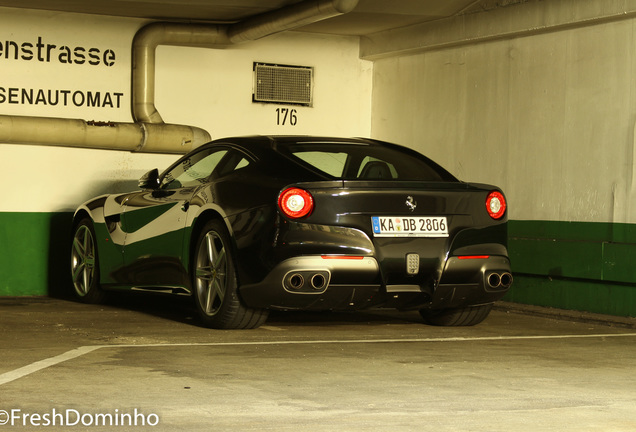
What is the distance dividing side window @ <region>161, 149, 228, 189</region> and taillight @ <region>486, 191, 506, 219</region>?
6.64 feet

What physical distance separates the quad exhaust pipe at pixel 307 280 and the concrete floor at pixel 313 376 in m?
0.36

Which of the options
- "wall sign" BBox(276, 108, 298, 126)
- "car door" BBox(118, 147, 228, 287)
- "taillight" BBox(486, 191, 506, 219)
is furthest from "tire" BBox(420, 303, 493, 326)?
"wall sign" BBox(276, 108, 298, 126)

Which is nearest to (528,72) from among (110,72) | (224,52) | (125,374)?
(224,52)

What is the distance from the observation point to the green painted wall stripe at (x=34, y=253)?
38.2 ft

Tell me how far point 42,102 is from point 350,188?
544 cm

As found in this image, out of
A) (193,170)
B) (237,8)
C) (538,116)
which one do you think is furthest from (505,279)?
(237,8)

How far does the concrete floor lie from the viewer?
4.67m

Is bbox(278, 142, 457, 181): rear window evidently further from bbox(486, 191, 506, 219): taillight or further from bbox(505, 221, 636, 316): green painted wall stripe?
bbox(505, 221, 636, 316): green painted wall stripe

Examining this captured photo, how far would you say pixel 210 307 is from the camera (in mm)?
8117

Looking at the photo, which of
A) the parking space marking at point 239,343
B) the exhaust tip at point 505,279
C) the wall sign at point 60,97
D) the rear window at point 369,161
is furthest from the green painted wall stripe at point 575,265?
the wall sign at point 60,97

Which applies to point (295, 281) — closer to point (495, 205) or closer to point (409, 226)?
point (409, 226)

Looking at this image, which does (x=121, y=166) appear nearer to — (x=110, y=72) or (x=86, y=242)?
(x=110, y=72)

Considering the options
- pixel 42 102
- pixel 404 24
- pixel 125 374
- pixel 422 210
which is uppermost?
pixel 404 24

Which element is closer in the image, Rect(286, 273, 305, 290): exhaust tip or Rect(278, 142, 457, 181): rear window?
Rect(286, 273, 305, 290): exhaust tip
